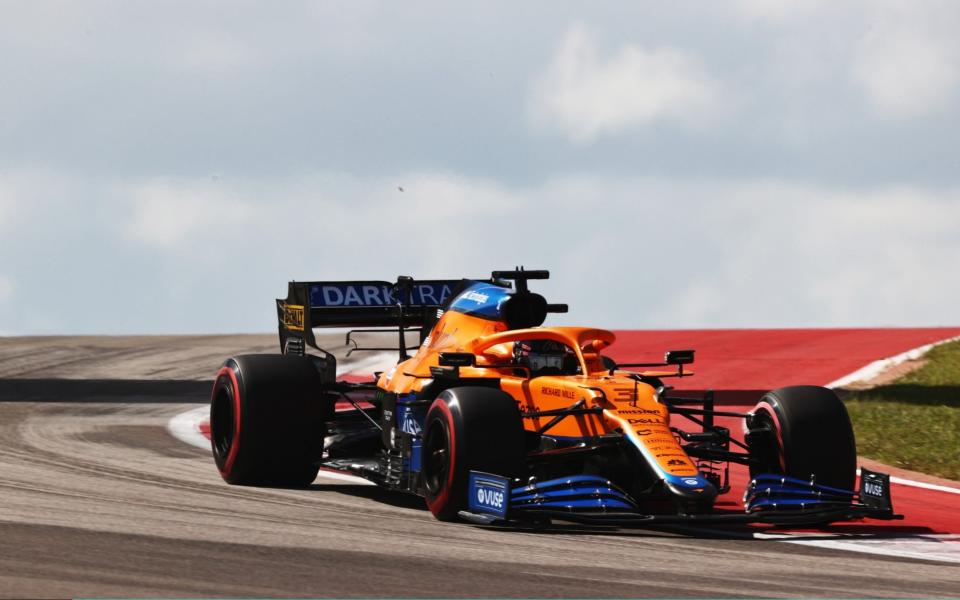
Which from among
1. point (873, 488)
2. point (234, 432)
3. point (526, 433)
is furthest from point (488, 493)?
point (234, 432)

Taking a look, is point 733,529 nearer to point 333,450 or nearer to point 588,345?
point 588,345

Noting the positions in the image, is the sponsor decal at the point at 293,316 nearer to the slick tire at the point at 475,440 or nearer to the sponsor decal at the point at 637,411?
the slick tire at the point at 475,440

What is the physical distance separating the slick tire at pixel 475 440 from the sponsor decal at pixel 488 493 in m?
0.08

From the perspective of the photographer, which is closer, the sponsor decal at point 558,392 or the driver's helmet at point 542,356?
the sponsor decal at point 558,392

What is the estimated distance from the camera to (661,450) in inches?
377

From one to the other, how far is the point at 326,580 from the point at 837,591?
267 centimetres

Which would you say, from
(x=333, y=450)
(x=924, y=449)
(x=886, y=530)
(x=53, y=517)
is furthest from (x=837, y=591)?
(x=924, y=449)

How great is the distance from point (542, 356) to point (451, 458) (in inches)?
67.0

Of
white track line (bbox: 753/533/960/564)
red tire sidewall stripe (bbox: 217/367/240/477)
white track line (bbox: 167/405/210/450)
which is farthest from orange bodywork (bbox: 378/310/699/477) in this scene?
white track line (bbox: 167/405/210/450)

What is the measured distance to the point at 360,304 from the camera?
13.9 metres

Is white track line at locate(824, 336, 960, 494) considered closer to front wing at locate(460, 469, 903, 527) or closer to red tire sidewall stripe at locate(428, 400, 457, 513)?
Result: front wing at locate(460, 469, 903, 527)

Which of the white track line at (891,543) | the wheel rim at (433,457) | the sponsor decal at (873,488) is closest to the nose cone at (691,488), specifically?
the white track line at (891,543)

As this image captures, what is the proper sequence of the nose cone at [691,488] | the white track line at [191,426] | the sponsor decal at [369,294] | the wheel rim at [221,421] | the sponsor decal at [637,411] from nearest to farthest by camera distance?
1. the nose cone at [691,488]
2. the sponsor decal at [637,411]
3. the wheel rim at [221,421]
4. the sponsor decal at [369,294]
5. the white track line at [191,426]

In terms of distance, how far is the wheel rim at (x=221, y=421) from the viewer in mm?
12555
